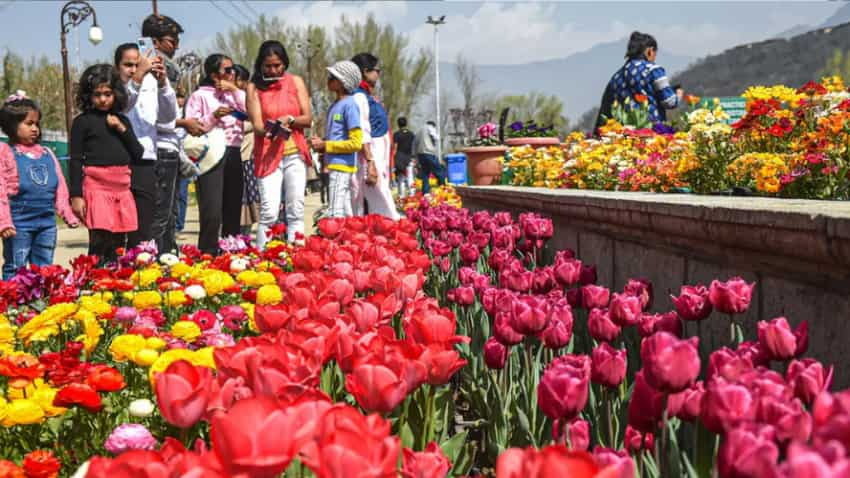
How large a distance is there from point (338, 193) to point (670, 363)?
19.4 ft

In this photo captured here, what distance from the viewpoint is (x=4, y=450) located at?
2072 millimetres

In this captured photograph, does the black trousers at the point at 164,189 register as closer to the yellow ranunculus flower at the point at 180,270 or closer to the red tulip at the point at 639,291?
the yellow ranunculus flower at the point at 180,270

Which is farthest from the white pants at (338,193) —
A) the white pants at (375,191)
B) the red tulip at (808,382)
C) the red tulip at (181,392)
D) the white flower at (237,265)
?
the red tulip at (808,382)

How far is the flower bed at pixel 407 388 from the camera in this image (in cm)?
94

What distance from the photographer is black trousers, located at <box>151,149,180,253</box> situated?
6.64 metres

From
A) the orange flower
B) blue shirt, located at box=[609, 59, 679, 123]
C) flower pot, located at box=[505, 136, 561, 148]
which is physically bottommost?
the orange flower

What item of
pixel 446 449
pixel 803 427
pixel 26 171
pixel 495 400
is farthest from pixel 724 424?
pixel 26 171

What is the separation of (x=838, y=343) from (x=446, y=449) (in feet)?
3.18

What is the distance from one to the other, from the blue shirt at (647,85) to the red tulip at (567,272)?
6.49 metres

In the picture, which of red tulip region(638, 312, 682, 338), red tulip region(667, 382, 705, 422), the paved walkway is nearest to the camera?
red tulip region(667, 382, 705, 422)

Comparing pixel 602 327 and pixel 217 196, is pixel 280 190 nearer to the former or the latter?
pixel 217 196

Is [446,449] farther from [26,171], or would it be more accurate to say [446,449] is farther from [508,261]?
[26,171]

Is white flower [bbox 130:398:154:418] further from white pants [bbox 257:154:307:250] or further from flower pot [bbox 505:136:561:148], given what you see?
flower pot [bbox 505:136:561:148]

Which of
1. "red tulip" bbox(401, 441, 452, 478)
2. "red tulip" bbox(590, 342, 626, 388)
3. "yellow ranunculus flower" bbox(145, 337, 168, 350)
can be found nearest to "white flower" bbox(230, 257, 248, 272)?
"yellow ranunculus flower" bbox(145, 337, 168, 350)
